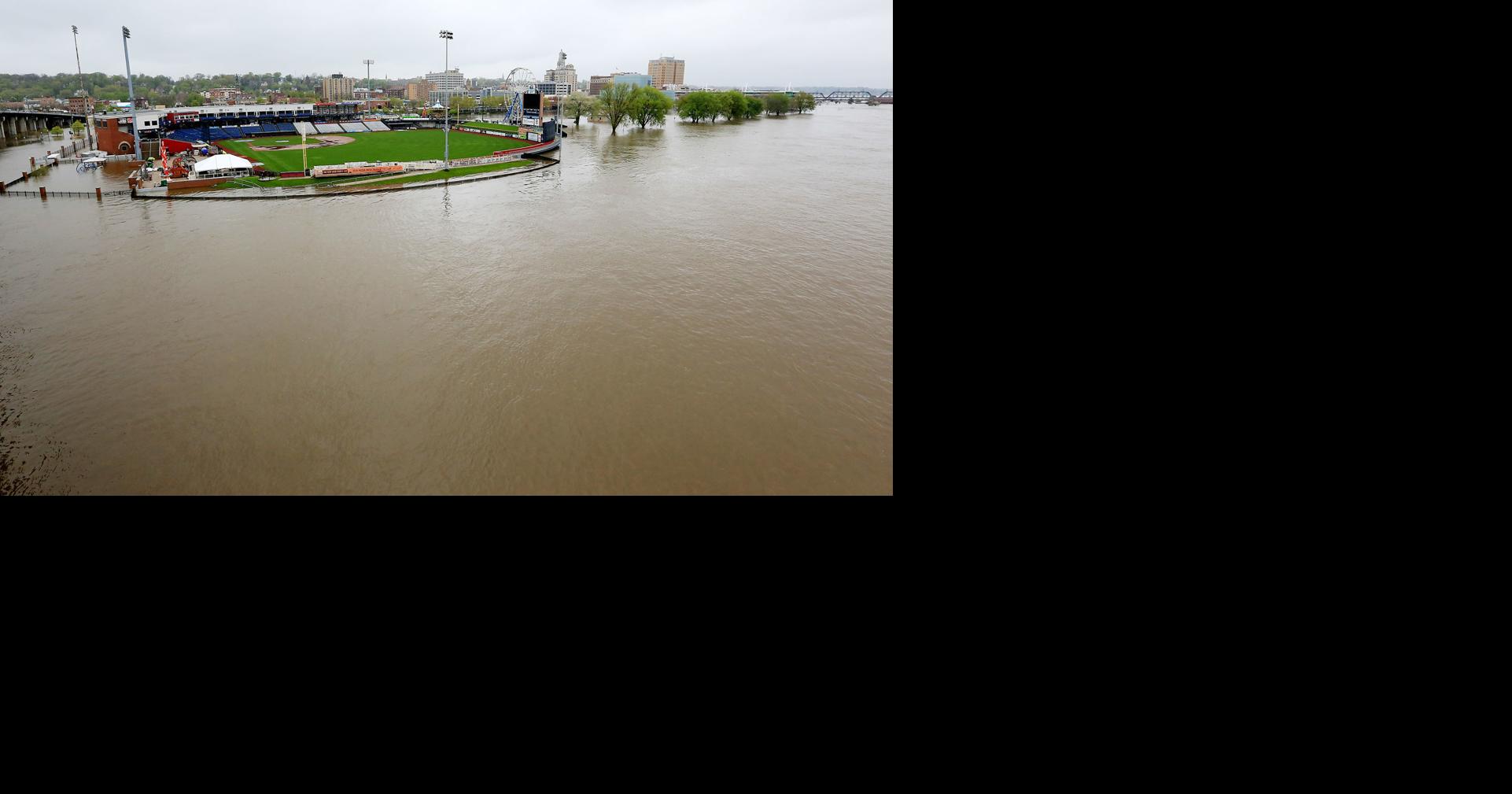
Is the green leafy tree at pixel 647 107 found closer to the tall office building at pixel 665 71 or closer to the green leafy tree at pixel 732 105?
the green leafy tree at pixel 732 105

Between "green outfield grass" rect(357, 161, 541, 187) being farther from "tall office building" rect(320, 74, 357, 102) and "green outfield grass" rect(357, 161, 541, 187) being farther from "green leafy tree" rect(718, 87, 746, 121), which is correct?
"tall office building" rect(320, 74, 357, 102)

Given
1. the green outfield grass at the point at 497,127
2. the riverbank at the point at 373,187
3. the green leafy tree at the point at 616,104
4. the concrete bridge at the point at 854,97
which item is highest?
the concrete bridge at the point at 854,97

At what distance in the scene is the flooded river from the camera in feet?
13.1

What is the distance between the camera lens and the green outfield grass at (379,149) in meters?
15.2

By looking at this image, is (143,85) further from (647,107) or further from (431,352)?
(431,352)

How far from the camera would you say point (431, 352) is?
5406 mm

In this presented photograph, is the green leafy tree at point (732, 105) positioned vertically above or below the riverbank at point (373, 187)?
above

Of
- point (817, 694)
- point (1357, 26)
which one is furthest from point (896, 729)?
point (1357, 26)

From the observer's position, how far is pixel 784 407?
4871mm

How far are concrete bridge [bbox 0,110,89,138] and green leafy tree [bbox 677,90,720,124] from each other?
75.7 feet

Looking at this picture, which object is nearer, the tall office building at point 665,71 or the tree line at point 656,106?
the tree line at point 656,106

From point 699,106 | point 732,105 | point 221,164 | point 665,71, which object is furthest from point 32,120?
point 665,71

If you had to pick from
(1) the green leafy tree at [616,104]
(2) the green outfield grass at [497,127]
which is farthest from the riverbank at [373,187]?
(1) the green leafy tree at [616,104]

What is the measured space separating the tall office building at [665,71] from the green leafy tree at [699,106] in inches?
2060
